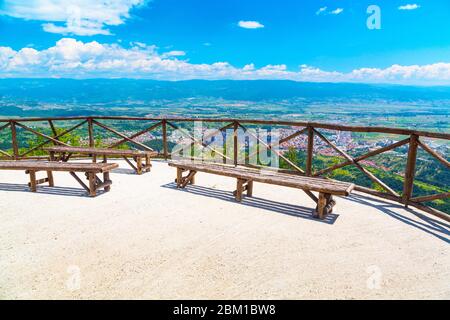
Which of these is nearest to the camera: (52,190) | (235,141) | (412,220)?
(412,220)

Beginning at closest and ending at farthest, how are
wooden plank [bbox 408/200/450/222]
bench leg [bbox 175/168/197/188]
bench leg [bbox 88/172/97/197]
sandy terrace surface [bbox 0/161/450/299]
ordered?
sandy terrace surface [bbox 0/161/450/299], wooden plank [bbox 408/200/450/222], bench leg [bbox 88/172/97/197], bench leg [bbox 175/168/197/188]

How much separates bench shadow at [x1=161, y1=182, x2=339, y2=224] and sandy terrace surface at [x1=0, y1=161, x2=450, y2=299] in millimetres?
Answer: 29

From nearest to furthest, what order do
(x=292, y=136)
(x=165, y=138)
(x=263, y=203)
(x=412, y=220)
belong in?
(x=412, y=220) → (x=263, y=203) → (x=292, y=136) → (x=165, y=138)

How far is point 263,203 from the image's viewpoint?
15.5 ft

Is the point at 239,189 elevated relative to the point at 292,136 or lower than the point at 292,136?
lower

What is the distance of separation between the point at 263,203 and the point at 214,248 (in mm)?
1676

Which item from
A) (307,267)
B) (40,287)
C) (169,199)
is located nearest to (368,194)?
(307,267)

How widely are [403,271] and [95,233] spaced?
3.29 metres

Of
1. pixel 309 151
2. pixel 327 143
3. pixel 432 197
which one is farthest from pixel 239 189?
pixel 432 197

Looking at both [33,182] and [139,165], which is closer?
[33,182]

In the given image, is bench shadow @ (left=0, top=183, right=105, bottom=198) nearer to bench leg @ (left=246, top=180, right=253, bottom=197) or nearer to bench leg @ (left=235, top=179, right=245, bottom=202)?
bench leg @ (left=235, top=179, right=245, bottom=202)

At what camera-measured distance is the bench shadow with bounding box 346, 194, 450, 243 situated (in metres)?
3.69

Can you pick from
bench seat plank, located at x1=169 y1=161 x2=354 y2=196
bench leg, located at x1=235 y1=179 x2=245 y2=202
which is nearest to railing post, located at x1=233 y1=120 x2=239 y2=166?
bench seat plank, located at x1=169 y1=161 x2=354 y2=196

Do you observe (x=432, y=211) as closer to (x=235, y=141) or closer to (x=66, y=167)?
(x=235, y=141)
